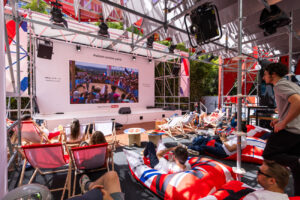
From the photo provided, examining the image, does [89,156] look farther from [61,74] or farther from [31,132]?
[61,74]

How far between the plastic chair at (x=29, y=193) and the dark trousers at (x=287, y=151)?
1.87m

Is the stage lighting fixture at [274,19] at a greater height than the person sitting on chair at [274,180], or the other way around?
the stage lighting fixture at [274,19]

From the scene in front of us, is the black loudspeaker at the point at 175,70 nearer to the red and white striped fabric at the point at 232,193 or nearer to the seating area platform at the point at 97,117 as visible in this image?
the seating area platform at the point at 97,117

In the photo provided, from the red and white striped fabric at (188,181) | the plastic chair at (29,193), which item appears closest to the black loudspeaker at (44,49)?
the red and white striped fabric at (188,181)

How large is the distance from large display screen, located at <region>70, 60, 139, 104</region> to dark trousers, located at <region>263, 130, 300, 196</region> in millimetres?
7519

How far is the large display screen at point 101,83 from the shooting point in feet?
24.2

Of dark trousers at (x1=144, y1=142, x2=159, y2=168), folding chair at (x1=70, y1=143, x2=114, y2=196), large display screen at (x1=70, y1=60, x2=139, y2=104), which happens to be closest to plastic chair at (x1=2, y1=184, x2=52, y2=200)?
folding chair at (x1=70, y1=143, x2=114, y2=196)

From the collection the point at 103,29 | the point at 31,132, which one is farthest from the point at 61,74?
the point at 31,132

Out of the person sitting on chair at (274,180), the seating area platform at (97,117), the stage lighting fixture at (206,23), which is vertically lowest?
the seating area platform at (97,117)

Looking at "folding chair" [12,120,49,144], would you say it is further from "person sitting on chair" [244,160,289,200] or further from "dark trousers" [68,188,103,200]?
"person sitting on chair" [244,160,289,200]

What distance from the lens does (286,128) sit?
147 centimetres

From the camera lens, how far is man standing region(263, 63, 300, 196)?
137 centimetres

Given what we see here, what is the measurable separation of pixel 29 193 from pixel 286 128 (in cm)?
201

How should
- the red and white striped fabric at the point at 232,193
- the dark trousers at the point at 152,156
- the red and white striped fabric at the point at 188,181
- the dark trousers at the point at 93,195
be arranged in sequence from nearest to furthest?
the dark trousers at the point at 93,195 < the red and white striped fabric at the point at 232,193 < the red and white striped fabric at the point at 188,181 < the dark trousers at the point at 152,156
